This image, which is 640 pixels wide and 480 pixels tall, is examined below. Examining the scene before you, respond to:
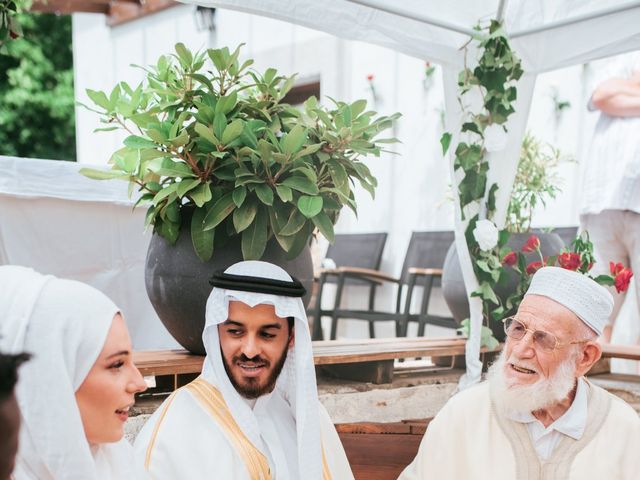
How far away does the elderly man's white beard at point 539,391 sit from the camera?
8.91 ft

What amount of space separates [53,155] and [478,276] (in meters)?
15.9

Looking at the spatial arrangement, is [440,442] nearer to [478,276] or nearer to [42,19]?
[478,276]

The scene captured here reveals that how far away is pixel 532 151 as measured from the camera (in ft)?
16.5

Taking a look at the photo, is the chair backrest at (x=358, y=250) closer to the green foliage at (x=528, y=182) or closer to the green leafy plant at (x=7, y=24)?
the green foliage at (x=528, y=182)

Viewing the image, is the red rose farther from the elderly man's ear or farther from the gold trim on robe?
the gold trim on robe

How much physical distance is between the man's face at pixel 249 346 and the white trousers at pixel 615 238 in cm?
274

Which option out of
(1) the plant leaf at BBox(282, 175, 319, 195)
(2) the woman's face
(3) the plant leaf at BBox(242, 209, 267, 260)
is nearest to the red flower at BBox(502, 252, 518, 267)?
(1) the plant leaf at BBox(282, 175, 319, 195)

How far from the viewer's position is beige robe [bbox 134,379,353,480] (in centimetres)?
238

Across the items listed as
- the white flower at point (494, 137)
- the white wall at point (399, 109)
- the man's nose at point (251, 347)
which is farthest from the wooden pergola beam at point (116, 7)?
the man's nose at point (251, 347)

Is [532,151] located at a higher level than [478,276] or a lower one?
higher

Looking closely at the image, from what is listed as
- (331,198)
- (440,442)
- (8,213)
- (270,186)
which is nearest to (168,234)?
(270,186)

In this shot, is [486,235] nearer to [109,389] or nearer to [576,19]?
[576,19]

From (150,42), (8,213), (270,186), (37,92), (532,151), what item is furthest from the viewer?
(37,92)

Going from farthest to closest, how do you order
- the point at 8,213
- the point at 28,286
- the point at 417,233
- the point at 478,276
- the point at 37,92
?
the point at 37,92
the point at 417,233
the point at 478,276
the point at 8,213
the point at 28,286
